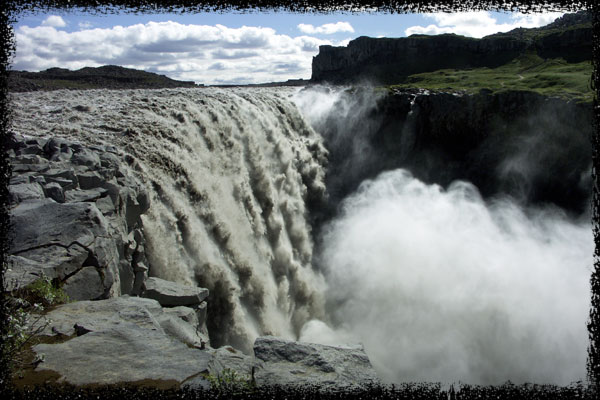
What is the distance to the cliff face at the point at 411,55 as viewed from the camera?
244 feet

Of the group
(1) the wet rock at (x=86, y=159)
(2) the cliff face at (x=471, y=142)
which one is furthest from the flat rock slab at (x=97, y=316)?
(2) the cliff face at (x=471, y=142)

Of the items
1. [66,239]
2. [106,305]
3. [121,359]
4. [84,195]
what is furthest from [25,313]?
[84,195]

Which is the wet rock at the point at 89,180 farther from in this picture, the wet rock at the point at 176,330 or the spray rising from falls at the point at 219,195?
the wet rock at the point at 176,330

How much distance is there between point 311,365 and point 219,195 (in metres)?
11.2

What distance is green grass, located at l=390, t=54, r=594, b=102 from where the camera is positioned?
36.9 m

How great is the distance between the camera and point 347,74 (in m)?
78.2

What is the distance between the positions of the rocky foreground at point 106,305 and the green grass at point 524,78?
33.9 m

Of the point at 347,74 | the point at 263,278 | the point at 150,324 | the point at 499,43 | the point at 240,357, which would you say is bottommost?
the point at 263,278

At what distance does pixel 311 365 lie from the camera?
683cm

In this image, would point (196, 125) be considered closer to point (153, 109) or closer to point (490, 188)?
point (153, 109)

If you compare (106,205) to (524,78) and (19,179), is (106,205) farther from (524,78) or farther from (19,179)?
(524,78)

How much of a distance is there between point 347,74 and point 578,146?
52.8 meters

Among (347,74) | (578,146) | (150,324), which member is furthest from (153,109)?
(347,74)

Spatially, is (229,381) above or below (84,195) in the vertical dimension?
below
